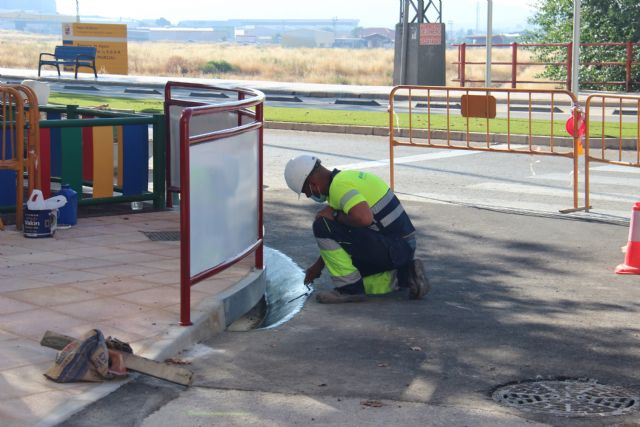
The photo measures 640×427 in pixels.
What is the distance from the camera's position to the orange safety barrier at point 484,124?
1223 cm

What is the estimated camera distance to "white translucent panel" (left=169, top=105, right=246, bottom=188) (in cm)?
879

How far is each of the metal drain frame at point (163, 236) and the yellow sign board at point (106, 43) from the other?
1229 inches

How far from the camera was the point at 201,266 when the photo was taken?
668cm

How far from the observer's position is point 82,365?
17.9ft

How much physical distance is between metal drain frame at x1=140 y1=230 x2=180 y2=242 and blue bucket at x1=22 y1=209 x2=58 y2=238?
811 mm

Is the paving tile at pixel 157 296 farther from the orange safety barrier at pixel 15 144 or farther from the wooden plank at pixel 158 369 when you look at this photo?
the orange safety barrier at pixel 15 144

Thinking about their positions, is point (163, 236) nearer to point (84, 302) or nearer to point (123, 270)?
point (123, 270)

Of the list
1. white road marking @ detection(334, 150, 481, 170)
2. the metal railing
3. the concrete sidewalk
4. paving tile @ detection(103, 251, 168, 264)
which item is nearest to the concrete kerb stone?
the concrete sidewalk

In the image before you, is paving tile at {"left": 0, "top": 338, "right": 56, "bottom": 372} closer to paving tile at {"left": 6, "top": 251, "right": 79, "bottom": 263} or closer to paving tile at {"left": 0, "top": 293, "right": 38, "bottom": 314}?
paving tile at {"left": 0, "top": 293, "right": 38, "bottom": 314}

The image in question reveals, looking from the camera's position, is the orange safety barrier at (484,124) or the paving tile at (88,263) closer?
the paving tile at (88,263)

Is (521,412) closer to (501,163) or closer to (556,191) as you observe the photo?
(556,191)

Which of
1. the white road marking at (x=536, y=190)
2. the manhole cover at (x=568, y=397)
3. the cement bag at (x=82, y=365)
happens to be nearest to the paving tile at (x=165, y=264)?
the cement bag at (x=82, y=365)

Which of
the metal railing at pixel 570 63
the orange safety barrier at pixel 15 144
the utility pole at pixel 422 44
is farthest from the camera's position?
the utility pole at pixel 422 44

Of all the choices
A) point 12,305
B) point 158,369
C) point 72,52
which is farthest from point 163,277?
point 72,52
